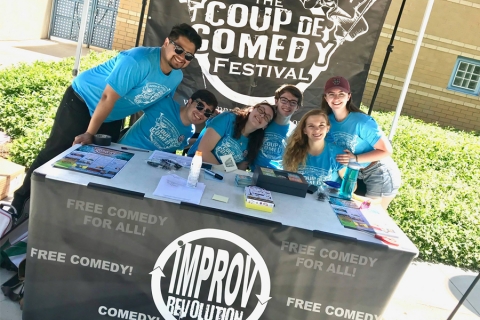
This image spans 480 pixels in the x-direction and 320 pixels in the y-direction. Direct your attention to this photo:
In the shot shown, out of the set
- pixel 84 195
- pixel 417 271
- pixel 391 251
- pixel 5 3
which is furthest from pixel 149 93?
pixel 5 3

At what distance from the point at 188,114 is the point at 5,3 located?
1027 centimetres

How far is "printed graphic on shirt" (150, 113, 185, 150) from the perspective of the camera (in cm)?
311

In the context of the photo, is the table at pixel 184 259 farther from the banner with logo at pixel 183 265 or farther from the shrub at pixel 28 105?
the shrub at pixel 28 105

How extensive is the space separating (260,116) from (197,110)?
0.43 metres

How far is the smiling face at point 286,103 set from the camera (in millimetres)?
3190

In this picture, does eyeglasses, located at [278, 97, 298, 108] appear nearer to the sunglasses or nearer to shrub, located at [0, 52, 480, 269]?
the sunglasses

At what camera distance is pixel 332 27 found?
399 centimetres

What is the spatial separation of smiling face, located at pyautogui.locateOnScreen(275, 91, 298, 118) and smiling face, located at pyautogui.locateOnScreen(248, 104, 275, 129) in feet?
0.52

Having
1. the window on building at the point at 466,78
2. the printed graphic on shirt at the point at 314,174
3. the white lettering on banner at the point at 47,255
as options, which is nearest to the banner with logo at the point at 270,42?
the printed graphic on shirt at the point at 314,174

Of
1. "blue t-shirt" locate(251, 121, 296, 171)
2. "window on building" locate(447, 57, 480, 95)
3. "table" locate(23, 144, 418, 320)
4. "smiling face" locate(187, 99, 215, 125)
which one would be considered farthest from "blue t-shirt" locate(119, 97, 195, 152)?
"window on building" locate(447, 57, 480, 95)

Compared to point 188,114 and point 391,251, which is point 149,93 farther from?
point 391,251

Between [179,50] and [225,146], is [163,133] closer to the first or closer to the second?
[225,146]

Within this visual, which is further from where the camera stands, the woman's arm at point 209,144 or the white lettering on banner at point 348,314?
the woman's arm at point 209,144

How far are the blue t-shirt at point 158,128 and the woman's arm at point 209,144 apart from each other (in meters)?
0.20
